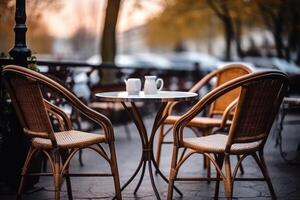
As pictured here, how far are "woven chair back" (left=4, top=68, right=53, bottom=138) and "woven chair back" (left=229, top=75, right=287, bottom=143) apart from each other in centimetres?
144

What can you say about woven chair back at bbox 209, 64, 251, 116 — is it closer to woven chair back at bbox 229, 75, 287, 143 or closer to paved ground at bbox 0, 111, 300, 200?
paved ground at bbox 0, 111, 300, 200

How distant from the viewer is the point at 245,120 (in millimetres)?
3783

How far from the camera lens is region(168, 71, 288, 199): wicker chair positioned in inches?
145

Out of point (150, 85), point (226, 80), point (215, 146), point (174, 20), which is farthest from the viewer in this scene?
point (174, 20)

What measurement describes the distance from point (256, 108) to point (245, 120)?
13 cm

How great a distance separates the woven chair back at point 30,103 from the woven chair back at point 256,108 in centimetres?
144

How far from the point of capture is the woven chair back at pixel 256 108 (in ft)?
12.2

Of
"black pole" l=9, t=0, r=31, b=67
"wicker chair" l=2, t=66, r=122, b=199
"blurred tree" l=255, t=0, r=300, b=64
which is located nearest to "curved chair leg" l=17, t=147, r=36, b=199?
"wicker chair" l=2, t=66, r=122, b=199

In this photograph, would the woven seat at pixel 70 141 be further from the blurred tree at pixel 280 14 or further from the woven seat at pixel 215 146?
the blurred tree at pixel 280 14

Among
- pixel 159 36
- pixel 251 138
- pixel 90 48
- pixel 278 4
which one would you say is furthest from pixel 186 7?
pixel 90 48

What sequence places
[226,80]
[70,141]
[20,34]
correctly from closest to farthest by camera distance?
[70,141]
[20,34]
[226,80]

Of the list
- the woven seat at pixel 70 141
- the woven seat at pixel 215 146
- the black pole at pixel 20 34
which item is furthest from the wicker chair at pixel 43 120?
the black pole at pixel 20 34

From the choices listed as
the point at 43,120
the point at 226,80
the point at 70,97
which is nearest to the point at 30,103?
the point at 43,120

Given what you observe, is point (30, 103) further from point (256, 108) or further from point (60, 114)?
point (256, 108)
